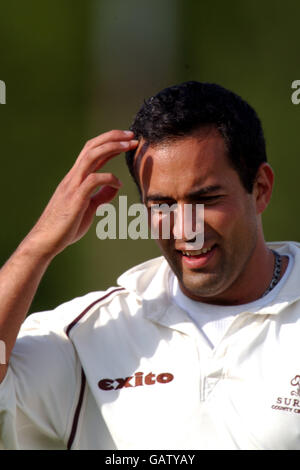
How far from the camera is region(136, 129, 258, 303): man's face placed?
6.78 feet

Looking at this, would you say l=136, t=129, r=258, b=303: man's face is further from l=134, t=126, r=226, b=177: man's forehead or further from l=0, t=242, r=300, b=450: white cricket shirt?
l=0, t=242, r=300, b=450: white cricket shirt

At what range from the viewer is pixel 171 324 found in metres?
2.11

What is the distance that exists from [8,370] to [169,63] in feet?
13.6

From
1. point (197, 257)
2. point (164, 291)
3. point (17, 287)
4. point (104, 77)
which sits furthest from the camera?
point (104, 77)

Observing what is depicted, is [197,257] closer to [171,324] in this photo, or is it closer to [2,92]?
[171,324]

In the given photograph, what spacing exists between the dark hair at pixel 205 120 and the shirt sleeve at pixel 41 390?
0.56 metres

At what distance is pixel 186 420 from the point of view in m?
1.96

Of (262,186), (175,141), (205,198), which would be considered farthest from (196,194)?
(262,186)

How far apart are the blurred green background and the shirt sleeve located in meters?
3.22

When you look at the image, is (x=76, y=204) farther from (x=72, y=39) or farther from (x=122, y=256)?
(x=72, y=39)

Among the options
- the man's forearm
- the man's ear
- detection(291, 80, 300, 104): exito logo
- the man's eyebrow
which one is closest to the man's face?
the man's eyebrow

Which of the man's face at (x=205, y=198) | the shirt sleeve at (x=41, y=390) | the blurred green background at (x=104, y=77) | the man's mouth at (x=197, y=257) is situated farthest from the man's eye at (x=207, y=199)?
the blurred green background at (x=104, y=77)

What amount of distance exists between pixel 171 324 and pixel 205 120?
59 cm

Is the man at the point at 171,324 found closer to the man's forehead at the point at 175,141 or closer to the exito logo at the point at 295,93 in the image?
the man's forehead at the point at 175,141
